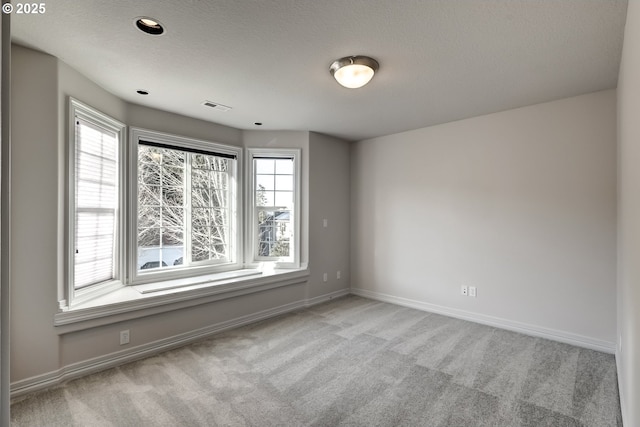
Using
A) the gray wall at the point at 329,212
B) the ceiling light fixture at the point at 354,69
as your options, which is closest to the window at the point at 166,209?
the gray wall at the point at 329,212

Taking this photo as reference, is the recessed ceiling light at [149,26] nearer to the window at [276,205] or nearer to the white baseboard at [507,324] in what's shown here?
the window at [276,205]

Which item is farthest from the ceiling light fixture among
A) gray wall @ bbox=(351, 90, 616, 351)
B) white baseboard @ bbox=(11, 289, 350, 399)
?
white baseboard @ bbox=(11, 289, 350, 399)

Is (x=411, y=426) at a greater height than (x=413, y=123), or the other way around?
(x=413, y=123)

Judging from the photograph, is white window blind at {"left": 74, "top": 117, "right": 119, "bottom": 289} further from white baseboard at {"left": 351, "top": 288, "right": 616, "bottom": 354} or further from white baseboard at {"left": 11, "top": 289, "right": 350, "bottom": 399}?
white baseboard at {"left": 351, "top": 288, "right": 616, "bottom": 354}

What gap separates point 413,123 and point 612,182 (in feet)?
6.86

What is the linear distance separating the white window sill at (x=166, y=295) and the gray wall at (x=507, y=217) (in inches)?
62.6

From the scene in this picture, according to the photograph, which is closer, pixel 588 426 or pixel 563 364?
pixel 588 426

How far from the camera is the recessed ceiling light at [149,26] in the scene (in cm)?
197

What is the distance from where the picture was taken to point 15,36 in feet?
7.01

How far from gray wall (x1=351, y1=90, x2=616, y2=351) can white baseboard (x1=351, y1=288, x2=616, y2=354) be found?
0.01 m

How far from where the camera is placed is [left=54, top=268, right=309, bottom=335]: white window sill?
103 inches

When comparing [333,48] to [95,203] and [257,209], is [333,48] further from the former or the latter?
[257,209]

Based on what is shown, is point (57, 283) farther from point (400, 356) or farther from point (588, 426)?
point (588, 426)

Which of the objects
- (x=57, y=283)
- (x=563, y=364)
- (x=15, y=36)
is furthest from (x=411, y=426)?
(x=15, y=36)
